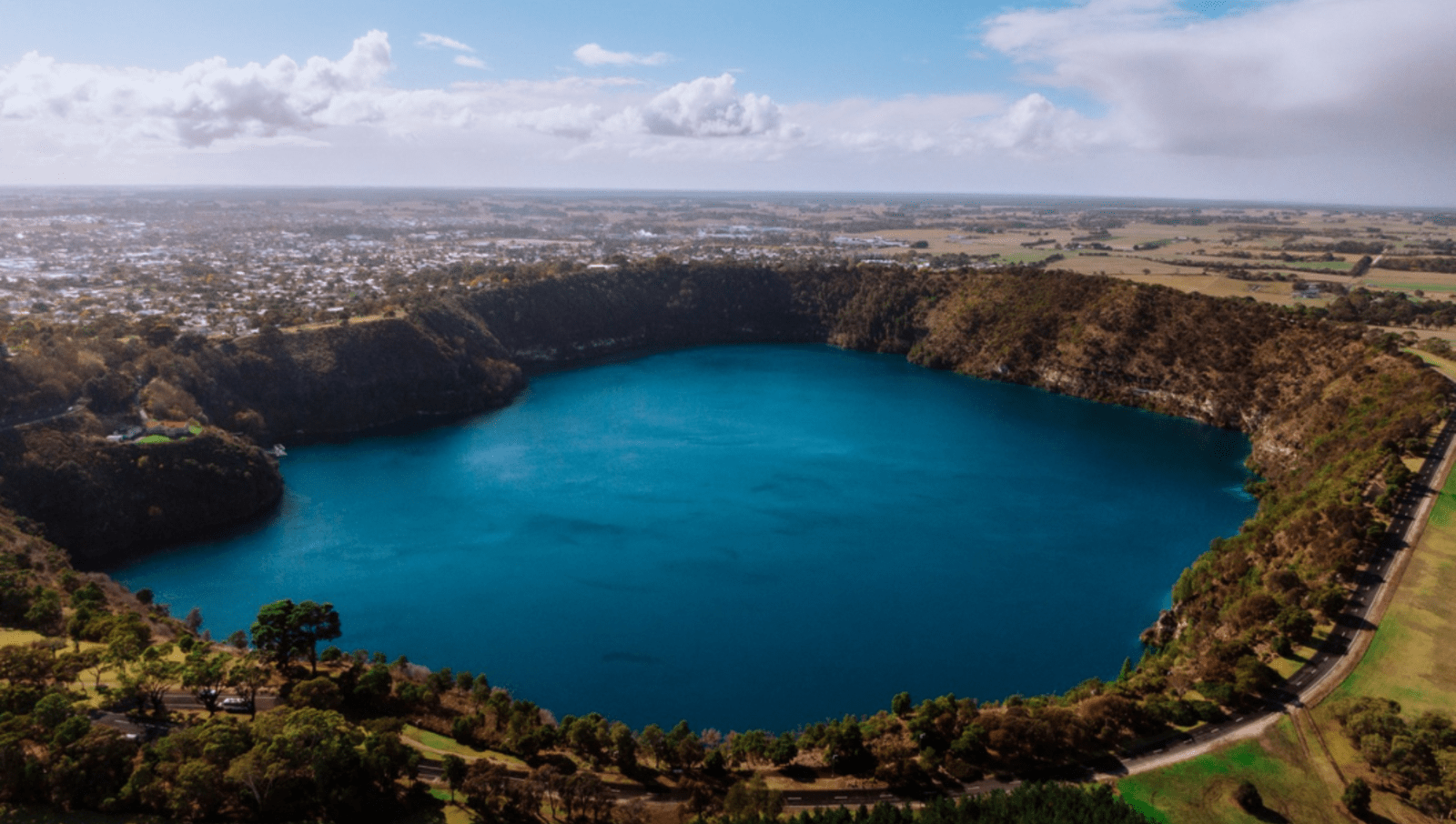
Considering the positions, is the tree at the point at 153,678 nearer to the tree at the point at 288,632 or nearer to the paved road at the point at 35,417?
the tree at the point at 288,632

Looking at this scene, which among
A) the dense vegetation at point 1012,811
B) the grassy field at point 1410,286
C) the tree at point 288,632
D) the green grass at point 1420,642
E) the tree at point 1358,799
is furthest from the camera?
the grassy field at point 1410,286

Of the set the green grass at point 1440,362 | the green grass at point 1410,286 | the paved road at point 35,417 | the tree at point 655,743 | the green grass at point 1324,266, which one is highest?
the green grass at point 1324,266

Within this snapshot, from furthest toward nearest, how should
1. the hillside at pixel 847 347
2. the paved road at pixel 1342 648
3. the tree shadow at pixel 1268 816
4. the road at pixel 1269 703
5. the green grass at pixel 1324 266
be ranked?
the green grass at pixel 1324 266, the hillside at pixel 847 347, the paved road at pixel 1342 648, the road at pixel 1269 703, the tree shadow at pixel 1268 816

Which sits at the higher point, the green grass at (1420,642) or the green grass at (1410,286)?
the green grass at (1410,286)

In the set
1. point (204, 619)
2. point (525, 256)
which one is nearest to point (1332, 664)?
point (204, 619)

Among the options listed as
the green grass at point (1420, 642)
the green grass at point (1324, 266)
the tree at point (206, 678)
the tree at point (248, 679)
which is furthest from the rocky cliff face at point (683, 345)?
the green grass at point (1324, 266)

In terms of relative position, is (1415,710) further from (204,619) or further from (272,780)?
(204,619)

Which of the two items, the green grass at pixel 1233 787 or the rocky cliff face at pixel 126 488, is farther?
the rocky cliff face at pixel 126 488

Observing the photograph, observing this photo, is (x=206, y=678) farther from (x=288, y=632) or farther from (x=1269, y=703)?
(x=1269, y=703)
